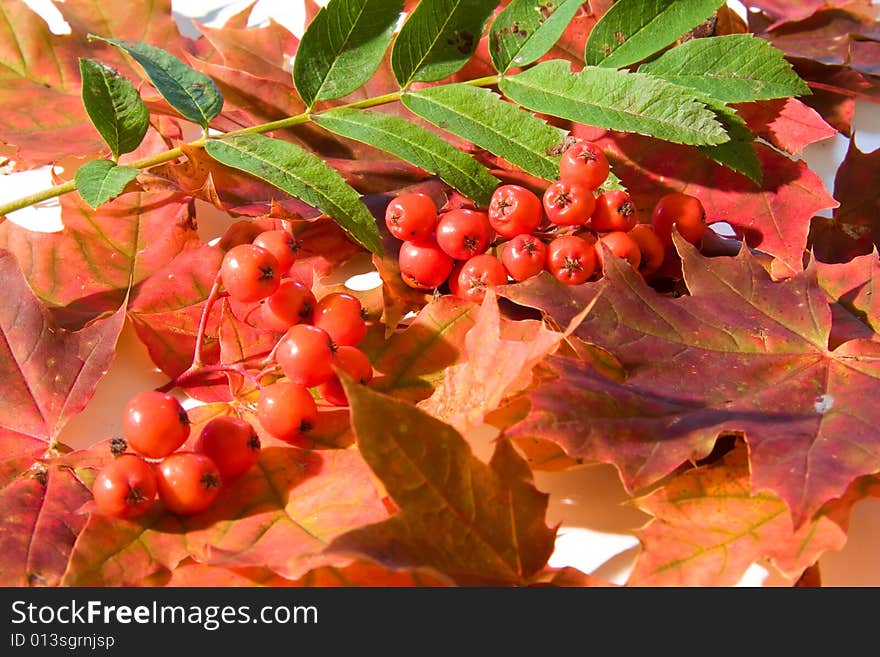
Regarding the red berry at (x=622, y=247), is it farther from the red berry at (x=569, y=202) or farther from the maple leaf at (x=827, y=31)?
the maple leaf at (x=827, y=31)

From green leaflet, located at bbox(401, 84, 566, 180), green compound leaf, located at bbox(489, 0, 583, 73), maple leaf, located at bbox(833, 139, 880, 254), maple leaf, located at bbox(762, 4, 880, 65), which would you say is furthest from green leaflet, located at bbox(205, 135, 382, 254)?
maple leaf, located at bbox(762, 4, 880, 65)

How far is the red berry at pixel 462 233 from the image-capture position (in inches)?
32.2

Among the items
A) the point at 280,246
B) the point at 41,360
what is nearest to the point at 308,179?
the point at 280,246

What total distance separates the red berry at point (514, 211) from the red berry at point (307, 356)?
0.63 ft

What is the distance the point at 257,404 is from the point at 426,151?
0.27 m

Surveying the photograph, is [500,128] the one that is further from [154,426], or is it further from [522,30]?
[154,426]

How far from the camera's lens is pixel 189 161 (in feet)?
2.84

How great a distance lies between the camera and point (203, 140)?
86 centimetres

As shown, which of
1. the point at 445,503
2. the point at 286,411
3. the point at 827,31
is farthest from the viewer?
the point at 827,31

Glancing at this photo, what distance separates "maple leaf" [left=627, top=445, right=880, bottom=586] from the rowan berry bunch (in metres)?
0.26

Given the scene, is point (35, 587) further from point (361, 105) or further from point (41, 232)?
point (361, 105)

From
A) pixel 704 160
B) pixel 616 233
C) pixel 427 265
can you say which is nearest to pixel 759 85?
pixel 704 160

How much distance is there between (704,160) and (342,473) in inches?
18.4

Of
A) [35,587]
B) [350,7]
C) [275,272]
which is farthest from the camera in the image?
[350,7]
